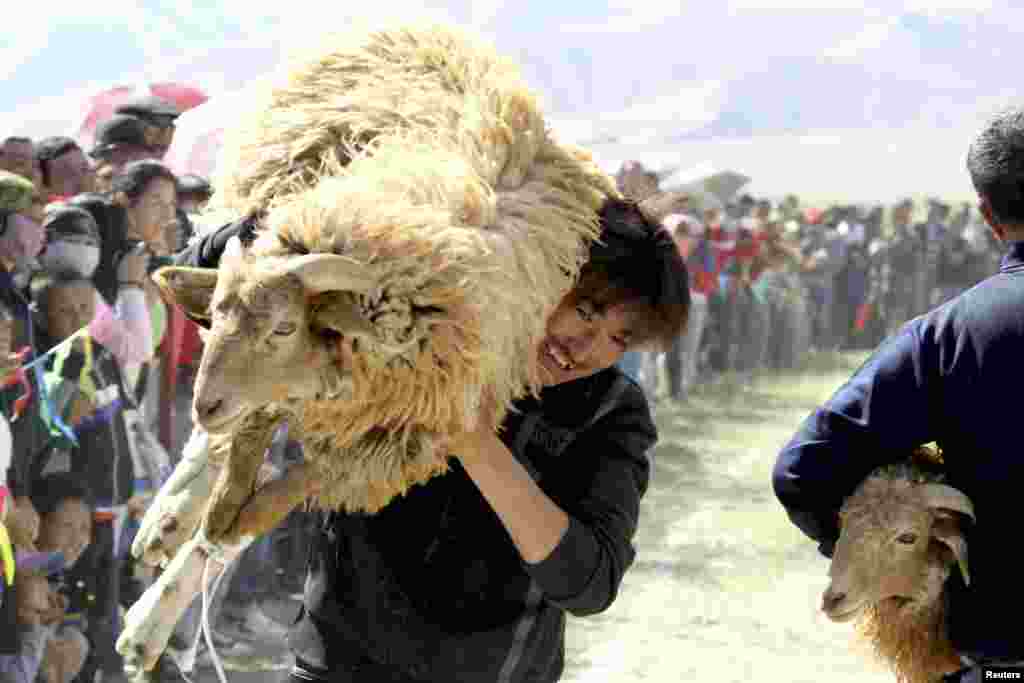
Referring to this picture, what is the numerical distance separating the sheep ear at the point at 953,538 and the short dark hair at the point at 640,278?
25.3 inches

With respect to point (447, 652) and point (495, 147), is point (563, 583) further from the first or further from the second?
point (495, 147)

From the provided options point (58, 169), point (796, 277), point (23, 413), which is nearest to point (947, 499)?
point (23, 413)

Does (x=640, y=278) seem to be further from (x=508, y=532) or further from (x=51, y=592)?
(x=51, y=592)

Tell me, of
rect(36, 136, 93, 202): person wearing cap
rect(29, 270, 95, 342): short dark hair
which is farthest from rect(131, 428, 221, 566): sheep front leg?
rect(36, 136, 93, 202): person wearing cap

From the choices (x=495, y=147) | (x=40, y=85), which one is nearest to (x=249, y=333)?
(x=495, y=147)

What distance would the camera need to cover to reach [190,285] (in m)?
2.64

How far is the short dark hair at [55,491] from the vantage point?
525 cm

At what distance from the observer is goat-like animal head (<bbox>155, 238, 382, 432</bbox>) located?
2424 millimetres

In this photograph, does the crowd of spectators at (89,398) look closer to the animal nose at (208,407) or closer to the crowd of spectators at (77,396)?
the crowd of spectators at (77,396)

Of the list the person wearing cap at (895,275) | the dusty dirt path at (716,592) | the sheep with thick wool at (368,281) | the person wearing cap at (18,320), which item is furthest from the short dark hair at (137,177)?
the person wearing cap at (895,275)

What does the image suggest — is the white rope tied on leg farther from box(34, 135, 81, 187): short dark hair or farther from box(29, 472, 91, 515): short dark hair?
box(34, 135, 81, 187): short dark hair

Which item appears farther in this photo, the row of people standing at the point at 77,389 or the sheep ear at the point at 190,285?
the row of people standing at the point at 77,389

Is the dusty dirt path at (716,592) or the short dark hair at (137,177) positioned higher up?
the short dark hair at (137,177)

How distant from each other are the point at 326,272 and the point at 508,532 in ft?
2.20
